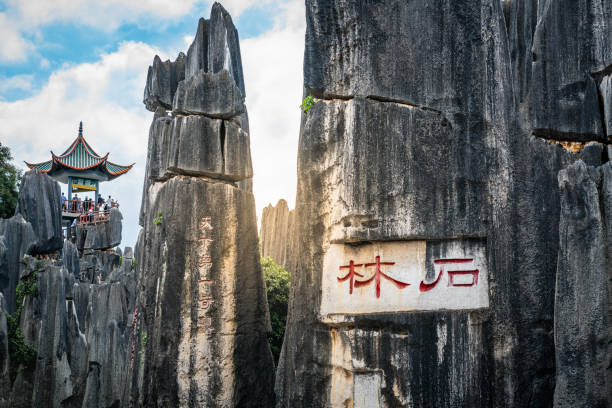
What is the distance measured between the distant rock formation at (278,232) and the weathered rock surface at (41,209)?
6.16 m

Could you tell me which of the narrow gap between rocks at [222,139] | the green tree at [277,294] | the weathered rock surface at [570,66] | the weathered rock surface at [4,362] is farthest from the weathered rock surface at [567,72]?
the weathered rock surface at [4,362]

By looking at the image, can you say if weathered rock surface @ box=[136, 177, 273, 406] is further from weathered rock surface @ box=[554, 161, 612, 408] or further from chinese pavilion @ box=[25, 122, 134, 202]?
chinese pavilion @ box=[25, 122, 134, 202]

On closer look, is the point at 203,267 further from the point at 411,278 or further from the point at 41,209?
the point at 41,209

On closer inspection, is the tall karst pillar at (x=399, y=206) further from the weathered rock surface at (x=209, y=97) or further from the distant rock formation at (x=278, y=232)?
the distant rock formation at (x=278, y=232)

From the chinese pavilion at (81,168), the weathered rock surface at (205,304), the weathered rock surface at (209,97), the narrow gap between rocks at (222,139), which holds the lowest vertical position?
the weathered rock surface at (205,304)

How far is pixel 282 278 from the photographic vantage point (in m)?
11.6

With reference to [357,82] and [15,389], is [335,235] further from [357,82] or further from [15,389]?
[15,389]

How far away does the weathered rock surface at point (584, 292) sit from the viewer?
4.92 meters

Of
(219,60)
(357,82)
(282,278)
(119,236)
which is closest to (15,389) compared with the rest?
(282,278)

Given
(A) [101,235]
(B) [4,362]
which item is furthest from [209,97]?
(A) [101,235]

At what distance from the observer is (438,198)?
6.05 meters

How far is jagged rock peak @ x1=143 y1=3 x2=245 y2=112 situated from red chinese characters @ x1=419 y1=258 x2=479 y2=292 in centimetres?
609

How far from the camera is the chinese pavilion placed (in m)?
37.6

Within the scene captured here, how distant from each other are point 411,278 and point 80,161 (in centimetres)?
3587
